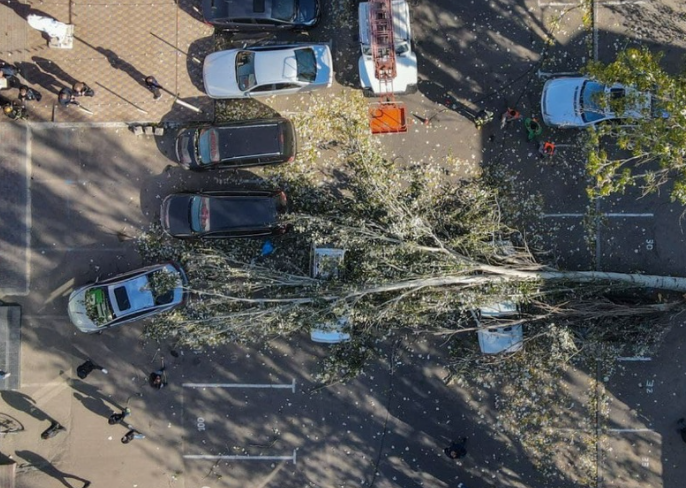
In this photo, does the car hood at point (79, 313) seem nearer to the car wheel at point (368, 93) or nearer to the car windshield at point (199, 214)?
the car windshield at point (199, 214)

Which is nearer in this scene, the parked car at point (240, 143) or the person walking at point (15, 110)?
the parked car at point (240, 143)

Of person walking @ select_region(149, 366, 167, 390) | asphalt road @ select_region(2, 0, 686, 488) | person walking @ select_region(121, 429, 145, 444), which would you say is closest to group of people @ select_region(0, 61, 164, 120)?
asphalt road @ select_region(2, 0, 686, 488)

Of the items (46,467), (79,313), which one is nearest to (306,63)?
(79,313)

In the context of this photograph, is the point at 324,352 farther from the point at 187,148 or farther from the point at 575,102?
the point at 575,102

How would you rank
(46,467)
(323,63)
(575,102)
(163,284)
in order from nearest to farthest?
(163,284), (575,102), (323,63), (46,467)

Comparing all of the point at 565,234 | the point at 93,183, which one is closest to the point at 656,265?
the point at 565,234

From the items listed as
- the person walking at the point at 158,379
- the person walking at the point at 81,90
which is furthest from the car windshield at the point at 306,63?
the person walking at the point at 158,379

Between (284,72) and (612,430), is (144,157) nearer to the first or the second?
(284,72)
